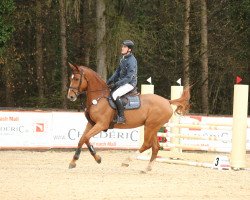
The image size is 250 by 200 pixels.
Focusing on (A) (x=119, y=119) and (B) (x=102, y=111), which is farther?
(A) (x=119, y=119)

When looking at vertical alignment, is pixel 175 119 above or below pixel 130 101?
below

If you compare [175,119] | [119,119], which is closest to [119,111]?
[119,119]

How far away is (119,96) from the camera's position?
1769 cm

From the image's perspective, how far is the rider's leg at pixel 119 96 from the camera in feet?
57.9

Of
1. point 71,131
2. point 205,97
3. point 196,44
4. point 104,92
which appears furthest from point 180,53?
point 104,92

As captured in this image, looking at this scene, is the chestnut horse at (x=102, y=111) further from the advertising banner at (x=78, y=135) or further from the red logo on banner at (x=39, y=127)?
the advertising banner at (x=78, y=135)

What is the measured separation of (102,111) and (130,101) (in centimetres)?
67

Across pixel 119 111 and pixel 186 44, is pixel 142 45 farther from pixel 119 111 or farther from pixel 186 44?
pixel 119 111

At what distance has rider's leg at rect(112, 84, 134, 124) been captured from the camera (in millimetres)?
17641

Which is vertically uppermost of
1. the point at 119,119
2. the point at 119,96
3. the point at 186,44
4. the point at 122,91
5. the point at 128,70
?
the point at 186,44

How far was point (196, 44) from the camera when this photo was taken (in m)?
41.1

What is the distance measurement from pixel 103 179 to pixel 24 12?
2478 centimetres

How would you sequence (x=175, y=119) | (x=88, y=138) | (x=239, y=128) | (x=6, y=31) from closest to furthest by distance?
(x=88, y=138)
(x=239, y=128)
(x=175, y=119)
(x=6, y=31)

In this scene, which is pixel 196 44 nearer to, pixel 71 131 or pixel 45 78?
pixel 45 78
